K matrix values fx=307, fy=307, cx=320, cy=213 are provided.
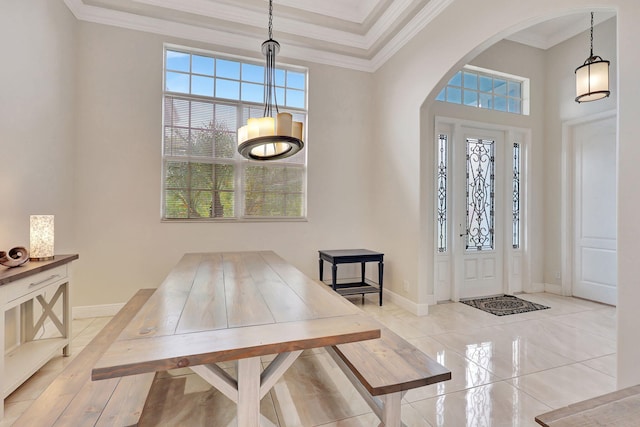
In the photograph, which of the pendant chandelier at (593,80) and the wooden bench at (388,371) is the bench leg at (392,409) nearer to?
the wooden bench at (388,371)

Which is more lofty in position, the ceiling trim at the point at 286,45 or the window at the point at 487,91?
the ceiling trim at the point at 286,45

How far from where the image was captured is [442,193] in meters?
4.16

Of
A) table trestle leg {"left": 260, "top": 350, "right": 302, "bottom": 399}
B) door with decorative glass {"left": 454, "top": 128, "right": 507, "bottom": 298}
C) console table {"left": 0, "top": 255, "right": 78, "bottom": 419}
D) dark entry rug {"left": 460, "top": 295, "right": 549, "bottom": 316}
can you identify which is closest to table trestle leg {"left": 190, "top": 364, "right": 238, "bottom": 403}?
table trestle leg {"left": 260, "top": 350, "right": 302, "bottom": 399}

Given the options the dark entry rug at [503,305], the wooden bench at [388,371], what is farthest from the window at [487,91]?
the wooden bench at [388,371]

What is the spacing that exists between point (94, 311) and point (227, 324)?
10.2 feet

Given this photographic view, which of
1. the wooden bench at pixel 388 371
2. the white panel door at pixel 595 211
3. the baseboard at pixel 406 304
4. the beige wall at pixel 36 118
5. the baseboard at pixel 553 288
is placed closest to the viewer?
the wooden bench at pixel 388 371

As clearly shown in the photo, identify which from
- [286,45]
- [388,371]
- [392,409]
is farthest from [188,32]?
[392,409]

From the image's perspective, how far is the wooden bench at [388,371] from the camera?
1.38m

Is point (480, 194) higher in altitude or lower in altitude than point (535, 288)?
higher

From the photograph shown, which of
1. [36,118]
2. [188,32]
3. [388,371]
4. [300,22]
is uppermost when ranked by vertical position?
[300,22]

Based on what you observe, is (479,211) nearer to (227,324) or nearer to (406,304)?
(406,304)

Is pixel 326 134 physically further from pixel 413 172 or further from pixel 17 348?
pixel 17 348

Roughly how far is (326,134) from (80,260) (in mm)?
3343

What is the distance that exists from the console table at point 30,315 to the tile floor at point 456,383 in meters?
0.14
